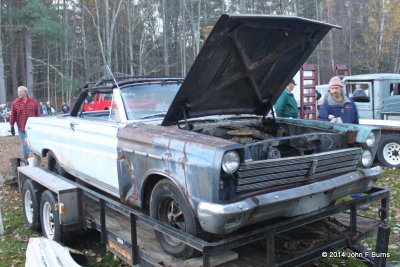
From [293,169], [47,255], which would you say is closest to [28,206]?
[47,255]

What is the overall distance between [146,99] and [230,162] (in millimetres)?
1982

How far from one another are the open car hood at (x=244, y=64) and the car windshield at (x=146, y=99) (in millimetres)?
493

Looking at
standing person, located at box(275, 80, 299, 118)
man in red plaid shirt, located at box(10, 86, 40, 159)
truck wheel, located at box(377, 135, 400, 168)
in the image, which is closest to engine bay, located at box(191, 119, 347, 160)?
standing person, located at box(275, 80, 299, 118)

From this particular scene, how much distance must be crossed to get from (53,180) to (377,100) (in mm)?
9271

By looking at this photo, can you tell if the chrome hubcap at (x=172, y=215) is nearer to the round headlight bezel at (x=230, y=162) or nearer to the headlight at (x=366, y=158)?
the round headlight bezel at (x=230, y=162)

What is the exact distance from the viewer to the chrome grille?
289 centimetres

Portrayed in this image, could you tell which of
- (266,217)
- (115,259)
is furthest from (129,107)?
(266,217)

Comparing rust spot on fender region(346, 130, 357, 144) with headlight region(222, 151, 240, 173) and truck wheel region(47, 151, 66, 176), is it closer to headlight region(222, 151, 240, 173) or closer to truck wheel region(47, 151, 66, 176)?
headlight region(222, 151, 240, 173)

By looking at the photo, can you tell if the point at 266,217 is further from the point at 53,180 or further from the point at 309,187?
the point at 53,180

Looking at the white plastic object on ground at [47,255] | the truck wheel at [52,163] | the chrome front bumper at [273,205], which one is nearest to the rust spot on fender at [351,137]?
the chrome front bumper at [273,205]

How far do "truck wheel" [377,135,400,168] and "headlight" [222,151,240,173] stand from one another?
679 cm

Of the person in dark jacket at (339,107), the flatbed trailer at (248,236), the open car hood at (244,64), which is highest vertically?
the open car hood at (244,64)

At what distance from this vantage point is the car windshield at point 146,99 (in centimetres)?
427

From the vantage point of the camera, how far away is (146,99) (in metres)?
4.46
